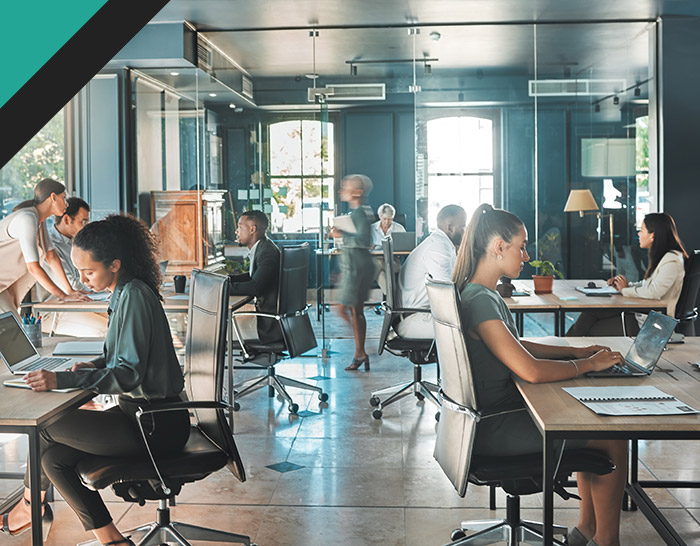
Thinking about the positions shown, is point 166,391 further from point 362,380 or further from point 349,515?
point 362,380

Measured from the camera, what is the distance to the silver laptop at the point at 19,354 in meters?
2.79

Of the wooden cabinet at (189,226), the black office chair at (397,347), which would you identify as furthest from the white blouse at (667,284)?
the wooden cabinet at (189,226)

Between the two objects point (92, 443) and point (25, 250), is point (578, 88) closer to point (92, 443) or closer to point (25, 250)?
point (25, 250)

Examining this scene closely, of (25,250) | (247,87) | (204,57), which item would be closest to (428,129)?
(247,87)

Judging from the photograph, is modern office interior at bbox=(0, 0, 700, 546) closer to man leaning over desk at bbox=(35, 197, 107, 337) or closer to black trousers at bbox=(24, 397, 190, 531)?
man leaning over desk at bbox=(35, 197, 107, 337)

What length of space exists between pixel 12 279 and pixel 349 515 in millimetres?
2629

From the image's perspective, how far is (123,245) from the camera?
2.80m

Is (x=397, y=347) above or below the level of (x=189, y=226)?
below

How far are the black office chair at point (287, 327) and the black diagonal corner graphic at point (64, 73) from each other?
447 cm

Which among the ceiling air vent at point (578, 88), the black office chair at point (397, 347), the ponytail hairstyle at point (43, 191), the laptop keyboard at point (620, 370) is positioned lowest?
the black office chair at point (397, 347)

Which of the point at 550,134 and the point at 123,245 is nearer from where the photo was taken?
the point at 123,245

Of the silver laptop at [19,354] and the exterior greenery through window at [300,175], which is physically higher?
the exterior greenery through window at [300,175]

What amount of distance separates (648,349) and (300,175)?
17.8 ft

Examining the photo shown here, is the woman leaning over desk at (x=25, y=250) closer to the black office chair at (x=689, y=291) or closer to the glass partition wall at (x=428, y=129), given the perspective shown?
the glass partition wall at (x=428, y=129)
